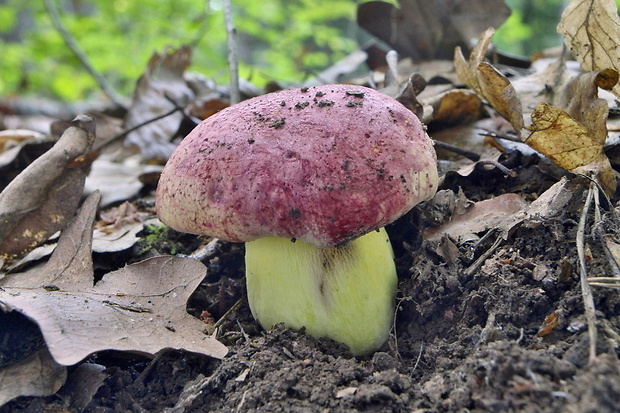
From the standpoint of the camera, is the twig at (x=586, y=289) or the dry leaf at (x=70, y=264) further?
the dry leaf at (x=70, y=264)

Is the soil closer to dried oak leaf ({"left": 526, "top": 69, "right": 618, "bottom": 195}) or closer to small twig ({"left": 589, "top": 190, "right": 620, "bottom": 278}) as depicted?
small twig ({"left": 589, "top": 190, "right": 620, "bottom": 278})

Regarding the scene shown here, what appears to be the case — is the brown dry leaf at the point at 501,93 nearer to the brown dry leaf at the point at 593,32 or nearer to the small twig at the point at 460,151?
Result: the small twig at the point at 460,151

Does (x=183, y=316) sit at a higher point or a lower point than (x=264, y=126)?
lower

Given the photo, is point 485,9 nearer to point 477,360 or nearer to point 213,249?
point 213,249

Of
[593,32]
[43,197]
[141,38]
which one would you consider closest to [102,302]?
[43,197]

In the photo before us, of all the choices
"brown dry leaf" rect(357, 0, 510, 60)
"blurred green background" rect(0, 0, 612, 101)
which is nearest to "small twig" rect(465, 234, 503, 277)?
"brown dry leaf" rect(357, 0, 510, 60)

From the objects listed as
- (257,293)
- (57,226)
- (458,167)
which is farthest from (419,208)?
(57,226)

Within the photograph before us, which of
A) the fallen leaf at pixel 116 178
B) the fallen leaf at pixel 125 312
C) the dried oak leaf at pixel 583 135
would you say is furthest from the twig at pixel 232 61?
the dried oak leaf at pixel 583 135
